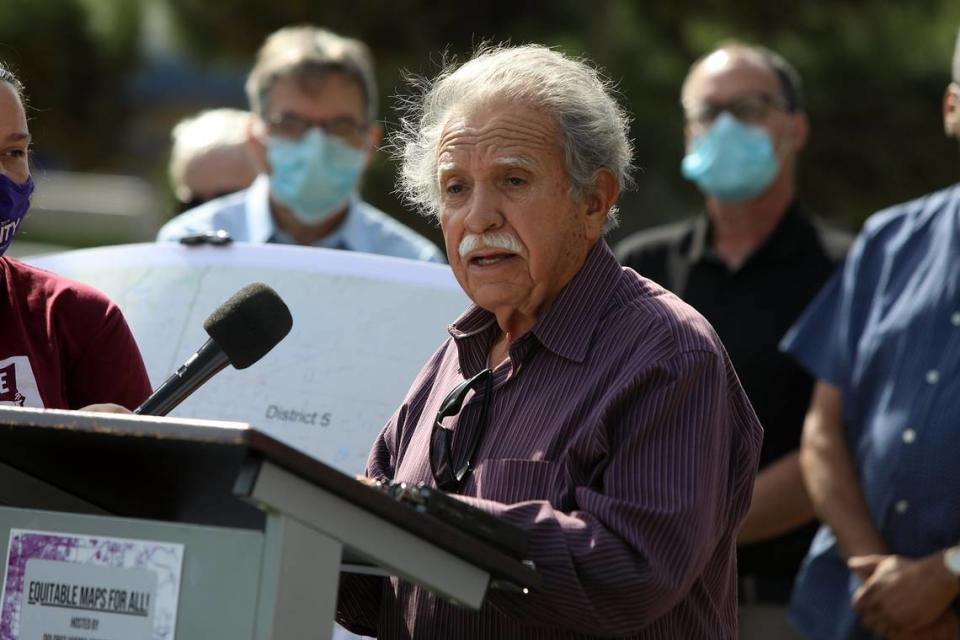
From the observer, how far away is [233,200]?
575 cm

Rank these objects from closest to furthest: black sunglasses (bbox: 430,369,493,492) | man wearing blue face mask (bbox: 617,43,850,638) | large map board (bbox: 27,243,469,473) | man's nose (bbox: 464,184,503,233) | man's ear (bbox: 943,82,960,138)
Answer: black sunglasses (bbox: 430,369,493,492) → man's nose (bbox: 464,184,503,233) → large map board (bbox: 27,243,469,473) → man's ear (bbox: 943,82,960,138) → man wearing blue face mask (bbox: 617,43,850,638)

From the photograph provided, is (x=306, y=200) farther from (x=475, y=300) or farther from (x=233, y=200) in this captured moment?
(x=475, y=300)

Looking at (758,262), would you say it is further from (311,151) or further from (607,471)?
(607,471)

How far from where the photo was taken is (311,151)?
5.63m

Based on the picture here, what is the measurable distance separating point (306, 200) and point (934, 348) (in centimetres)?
229

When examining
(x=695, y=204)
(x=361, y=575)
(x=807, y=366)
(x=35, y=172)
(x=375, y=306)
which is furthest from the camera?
(x=695, y=204)

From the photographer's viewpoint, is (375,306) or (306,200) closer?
(375,306)

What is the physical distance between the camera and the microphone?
2.79 metres

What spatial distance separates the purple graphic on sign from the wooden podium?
0.04 feet

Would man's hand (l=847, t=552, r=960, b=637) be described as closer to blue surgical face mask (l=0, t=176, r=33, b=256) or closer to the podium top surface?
the podium top surface

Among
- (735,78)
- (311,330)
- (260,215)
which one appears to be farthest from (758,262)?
(311,330)

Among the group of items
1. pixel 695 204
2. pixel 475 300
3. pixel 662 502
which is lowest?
pixel 662 502

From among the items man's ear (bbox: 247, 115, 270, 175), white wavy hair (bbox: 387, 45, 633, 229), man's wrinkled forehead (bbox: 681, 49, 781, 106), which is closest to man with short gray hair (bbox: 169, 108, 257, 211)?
man's ear (bbox: 247, 115, 270, 175)

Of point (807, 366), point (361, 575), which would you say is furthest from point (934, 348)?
point (361, 575)
